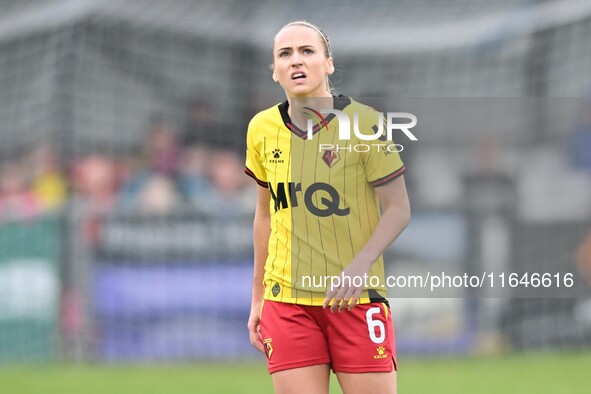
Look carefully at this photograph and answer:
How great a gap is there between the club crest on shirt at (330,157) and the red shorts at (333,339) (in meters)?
0.50

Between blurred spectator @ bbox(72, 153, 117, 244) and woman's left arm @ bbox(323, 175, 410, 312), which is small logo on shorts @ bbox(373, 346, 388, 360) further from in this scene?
blurred spectator @ bbox(72, 153, 117, 244)

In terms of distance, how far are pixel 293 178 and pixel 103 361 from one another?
6.43 meters

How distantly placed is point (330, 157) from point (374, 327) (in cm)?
61

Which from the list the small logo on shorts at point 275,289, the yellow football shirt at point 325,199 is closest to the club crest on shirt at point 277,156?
the yellow football shirt at point 325,199

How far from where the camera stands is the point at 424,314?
33.1 feet

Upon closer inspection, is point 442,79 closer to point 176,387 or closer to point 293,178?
point 176,387

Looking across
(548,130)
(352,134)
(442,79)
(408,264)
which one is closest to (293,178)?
(352,134)

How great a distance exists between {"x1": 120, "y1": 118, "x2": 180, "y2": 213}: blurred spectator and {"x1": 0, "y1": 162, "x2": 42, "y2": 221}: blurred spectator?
0.80m

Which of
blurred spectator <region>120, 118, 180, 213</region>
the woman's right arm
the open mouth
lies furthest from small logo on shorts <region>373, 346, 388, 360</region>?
blurred spectator <region>120, 118, 180, 213</region>

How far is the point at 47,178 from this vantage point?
10.8m

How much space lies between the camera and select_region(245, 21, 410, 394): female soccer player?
4.20 metres

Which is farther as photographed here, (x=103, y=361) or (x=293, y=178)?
(x=103, y=361)

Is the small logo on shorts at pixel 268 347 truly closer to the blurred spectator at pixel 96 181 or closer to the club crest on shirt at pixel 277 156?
the club crest on shirt at pixel 277 156

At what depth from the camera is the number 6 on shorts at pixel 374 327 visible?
4223 millimetres
